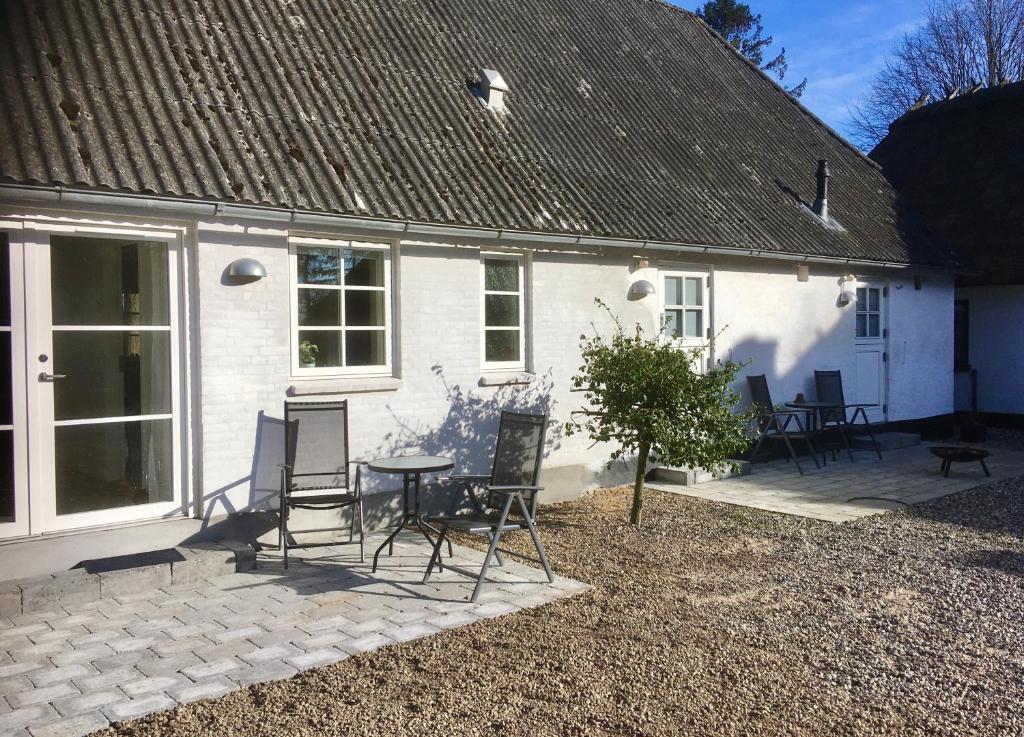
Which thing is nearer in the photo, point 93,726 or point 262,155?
point 93,726

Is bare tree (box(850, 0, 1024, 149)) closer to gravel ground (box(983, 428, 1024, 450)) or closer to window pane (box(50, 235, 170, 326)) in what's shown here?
gravel ground (box(983, 428, 1024, 450))

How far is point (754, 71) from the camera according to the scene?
17.3 metres

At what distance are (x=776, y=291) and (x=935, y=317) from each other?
460cm

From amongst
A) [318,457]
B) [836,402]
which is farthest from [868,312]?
[318,457]

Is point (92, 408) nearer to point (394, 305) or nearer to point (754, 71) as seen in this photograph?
point (394, 305)

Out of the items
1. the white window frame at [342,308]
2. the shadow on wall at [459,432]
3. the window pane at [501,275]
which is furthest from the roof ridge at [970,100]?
the white window frame at [342,308]

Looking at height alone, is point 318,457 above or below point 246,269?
below

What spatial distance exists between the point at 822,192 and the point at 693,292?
3.75m

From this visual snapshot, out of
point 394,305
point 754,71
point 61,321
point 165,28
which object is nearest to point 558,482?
point 394,305

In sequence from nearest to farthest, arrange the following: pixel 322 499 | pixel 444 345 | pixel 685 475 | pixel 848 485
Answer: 1. pixel 322 499
2. pixel 444 345
3. pixel 848 485
4. pixel 685 475

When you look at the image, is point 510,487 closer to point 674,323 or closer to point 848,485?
point 674,323

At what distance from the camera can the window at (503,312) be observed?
31.2 ft

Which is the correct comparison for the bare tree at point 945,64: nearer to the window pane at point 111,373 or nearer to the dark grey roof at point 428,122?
the dark grey roof at point 428,122

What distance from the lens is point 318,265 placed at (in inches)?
322
